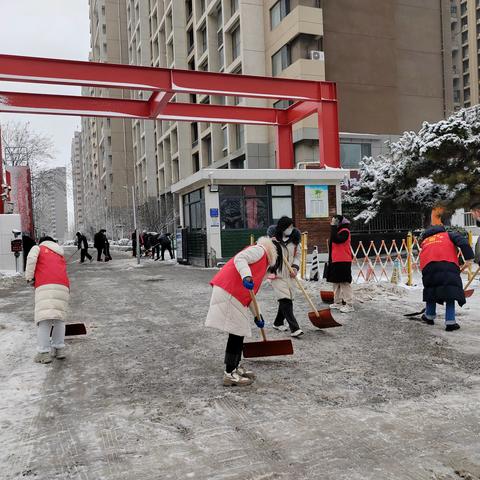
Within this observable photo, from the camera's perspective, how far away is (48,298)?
5.61 meters

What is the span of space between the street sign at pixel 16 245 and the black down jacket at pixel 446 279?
49.2 ft

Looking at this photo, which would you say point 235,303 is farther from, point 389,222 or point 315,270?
point 389,222

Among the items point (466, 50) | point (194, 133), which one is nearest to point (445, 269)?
point (194, 133)

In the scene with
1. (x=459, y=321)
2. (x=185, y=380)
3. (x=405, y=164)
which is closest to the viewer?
(x=185, y=380)

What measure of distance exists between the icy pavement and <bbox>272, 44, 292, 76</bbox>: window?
25826mm

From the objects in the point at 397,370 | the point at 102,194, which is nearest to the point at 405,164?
the point at 397,370

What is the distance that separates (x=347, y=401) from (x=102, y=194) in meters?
87.8

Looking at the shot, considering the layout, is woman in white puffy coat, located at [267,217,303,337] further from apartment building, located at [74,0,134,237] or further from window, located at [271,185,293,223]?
apartment building, located at [74,0,134,237]

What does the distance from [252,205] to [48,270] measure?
12.2m

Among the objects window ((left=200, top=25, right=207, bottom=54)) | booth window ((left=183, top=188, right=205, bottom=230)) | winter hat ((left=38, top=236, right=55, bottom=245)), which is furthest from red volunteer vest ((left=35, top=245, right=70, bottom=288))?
window ((left=200, top=25, right=207, bottom=54))

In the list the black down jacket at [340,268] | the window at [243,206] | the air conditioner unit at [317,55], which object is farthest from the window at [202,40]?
the black down jacket at [340,268]

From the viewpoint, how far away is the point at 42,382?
479 centimetres

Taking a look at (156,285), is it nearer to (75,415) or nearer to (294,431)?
(75,415)

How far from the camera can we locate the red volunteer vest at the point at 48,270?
5.71 m
